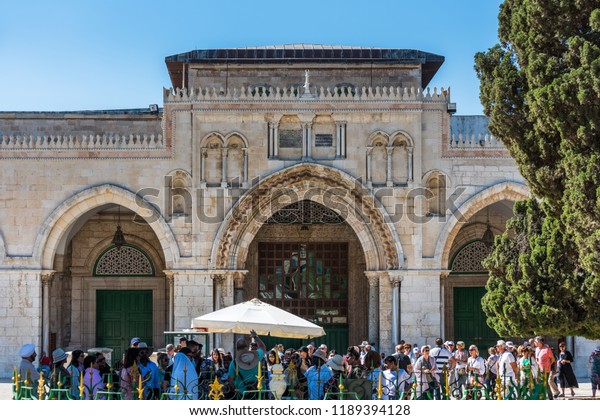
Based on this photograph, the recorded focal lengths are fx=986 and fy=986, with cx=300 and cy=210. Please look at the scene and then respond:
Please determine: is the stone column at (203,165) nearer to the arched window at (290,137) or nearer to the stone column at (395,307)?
the arched window at (290,137)

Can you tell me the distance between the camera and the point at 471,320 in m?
25.3

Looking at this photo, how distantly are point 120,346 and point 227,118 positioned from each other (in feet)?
22.9

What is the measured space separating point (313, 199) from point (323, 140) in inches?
54.2

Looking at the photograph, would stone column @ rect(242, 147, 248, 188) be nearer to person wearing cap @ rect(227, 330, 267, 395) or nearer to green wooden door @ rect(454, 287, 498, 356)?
green wooden door @ rect(454, 287, 498, 356)

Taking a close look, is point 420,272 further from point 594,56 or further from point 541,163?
point 594,56

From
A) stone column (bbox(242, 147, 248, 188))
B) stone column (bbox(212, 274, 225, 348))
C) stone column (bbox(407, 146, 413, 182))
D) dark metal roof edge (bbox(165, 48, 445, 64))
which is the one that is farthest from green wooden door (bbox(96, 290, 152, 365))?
stone column (bbox(407, 146, 413, 182))

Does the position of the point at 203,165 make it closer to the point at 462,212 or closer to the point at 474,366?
the point at 462,212

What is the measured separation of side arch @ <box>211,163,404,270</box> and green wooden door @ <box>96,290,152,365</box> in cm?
422

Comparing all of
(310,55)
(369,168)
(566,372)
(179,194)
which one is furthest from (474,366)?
(310,55)

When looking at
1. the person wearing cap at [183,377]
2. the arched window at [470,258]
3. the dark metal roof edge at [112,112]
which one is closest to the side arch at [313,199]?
the arched window at [470,258]

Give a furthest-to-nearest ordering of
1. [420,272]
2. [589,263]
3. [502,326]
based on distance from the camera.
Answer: [420,272], [502,326], [589,263]

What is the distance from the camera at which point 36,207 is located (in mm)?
22078

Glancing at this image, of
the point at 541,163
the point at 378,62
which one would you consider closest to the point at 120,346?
the point at 378,62

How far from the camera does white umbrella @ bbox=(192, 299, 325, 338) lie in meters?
14.0
